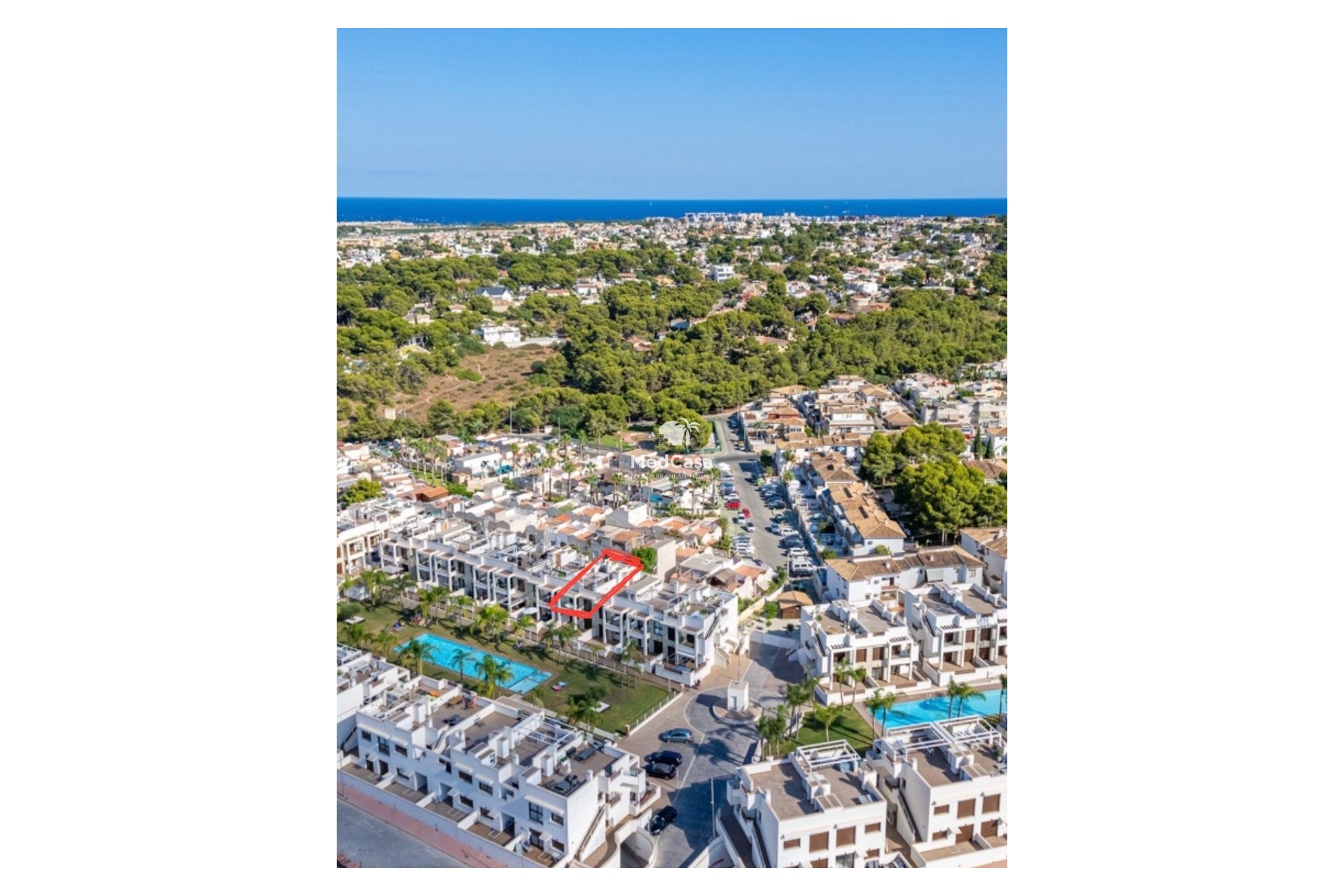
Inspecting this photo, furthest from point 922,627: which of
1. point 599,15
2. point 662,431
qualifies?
point 662,431

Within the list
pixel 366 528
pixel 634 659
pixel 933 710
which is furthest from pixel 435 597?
pixel 933 710

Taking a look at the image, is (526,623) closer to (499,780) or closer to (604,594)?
(604,594)

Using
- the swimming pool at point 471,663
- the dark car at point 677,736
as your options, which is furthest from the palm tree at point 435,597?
the dark car at point 677,736

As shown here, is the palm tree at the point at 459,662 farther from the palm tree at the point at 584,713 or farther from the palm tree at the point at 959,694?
the palm tree at the point at 959,694

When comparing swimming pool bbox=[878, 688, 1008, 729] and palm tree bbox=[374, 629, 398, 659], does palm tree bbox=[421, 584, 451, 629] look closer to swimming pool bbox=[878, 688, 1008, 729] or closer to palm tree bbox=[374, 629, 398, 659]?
palm tree bbox=[374, 629, 398, 659]

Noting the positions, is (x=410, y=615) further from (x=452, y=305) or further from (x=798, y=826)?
(x=452, y=305)
